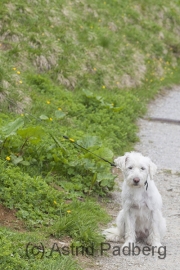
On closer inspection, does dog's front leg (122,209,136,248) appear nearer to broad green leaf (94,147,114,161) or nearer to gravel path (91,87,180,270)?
gravel path (91,87,180,270)

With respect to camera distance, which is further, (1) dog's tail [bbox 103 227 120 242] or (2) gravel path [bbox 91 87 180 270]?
(1) dog's tail [bbox 103 227 120 242]

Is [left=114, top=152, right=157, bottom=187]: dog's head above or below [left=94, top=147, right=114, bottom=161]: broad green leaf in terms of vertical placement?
above

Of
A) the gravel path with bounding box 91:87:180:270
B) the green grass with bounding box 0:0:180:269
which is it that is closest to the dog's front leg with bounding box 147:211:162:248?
the gravel path with bounding box 91:87:180:270

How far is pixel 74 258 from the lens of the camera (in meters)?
7.23

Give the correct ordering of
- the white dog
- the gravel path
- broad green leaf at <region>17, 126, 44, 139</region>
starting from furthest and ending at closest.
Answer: broad green leaf at <region>17, 126, 44, 139</region>, the white dog, the gravel path

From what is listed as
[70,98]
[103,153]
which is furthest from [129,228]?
[70,98]

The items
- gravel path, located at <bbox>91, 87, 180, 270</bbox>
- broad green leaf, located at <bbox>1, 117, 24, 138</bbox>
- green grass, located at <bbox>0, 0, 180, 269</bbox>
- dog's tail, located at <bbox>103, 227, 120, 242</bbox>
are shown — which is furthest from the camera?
broad green leaf, located at <bbox>1, 117, 24, 138</bbox>

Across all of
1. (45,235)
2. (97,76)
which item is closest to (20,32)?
(97,76)

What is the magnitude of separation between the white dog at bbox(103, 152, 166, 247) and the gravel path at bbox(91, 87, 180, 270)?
0.26 metres

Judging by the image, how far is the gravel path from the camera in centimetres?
739

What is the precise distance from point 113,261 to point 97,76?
36.2 ft

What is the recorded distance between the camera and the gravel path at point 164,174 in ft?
24.2

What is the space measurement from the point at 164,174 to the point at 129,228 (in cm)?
466

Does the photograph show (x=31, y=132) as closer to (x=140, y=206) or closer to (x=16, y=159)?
(x=16, y=159)
